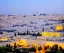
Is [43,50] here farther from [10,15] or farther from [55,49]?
[10,15]

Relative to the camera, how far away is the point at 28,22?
30.6 ft

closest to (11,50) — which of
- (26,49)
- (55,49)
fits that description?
(26,49)

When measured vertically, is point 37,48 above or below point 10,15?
below

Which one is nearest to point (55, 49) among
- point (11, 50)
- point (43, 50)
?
point (43, 50)

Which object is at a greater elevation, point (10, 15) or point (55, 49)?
point (10, 15)

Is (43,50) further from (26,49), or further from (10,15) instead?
(10,15)

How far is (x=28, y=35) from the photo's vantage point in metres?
9.83

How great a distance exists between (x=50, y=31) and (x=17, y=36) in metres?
0.91

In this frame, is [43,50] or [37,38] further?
[37,38]

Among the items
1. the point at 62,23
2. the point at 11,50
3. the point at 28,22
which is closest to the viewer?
the point at 11,50

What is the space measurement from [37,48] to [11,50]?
1.85ft

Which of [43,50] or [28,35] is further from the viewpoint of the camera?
[28,35]

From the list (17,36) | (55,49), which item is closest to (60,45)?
(55,49)

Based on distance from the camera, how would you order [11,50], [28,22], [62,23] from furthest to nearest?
[62,23] < [28,22] < [11,50]
